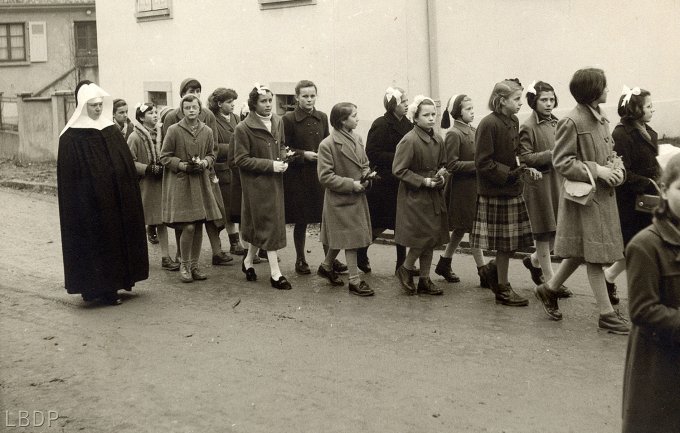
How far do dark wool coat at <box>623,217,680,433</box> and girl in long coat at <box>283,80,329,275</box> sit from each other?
6.83 metres

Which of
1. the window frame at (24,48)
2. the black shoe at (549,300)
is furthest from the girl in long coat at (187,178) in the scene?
the window frame at (24,48)

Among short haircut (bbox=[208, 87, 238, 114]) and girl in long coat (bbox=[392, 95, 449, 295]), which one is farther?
short haircut (bbox=[208, 87, 238, 114])

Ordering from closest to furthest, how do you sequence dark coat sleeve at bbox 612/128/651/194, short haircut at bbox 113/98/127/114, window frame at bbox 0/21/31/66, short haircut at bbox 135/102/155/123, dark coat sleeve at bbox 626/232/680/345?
dark coat sleeve at bbox 626/232/680/345 < dark coat sleeve at bbox 612/128/651/194 < short haircut at bbox 135/102/155/123 < short haircut at bbox 113/98/127/114 < window frame at bbox 0/21/31/66

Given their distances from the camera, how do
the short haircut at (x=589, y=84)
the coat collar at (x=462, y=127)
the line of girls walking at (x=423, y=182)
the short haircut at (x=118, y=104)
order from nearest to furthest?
the short haircut at (x=589, y=84) < the line of girls walking at (x=423, y=182) < the coat collar at (x=462, y=127) < the short haircut at (x=118, y=104)

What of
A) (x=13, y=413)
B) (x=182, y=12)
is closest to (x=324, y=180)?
(x=13, y=413)

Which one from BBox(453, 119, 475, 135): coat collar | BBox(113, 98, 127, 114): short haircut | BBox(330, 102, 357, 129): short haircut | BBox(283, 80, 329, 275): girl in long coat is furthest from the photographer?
BBox(113, 98, 127, 114): short haircut

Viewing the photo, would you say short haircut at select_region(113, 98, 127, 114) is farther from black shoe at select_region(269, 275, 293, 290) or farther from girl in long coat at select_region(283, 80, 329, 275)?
black shoe at select_region(269, 275, 293, 290)

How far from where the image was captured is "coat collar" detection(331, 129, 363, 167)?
936 cm

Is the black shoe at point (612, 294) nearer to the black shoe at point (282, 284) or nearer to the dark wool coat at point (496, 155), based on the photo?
the dark wool coat at point (496, 155)

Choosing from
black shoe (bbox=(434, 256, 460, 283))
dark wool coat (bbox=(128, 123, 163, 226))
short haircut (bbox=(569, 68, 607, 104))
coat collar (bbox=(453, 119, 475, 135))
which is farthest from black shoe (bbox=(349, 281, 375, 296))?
short haircut (bbox=(569, 68, 607, 104))

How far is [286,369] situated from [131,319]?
2.27 metres

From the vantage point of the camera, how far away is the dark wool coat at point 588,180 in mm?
7570

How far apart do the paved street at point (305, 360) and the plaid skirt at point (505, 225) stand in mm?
548

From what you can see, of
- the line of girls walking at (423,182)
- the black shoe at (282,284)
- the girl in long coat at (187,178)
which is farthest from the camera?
the girl in long coat at (187,178)
